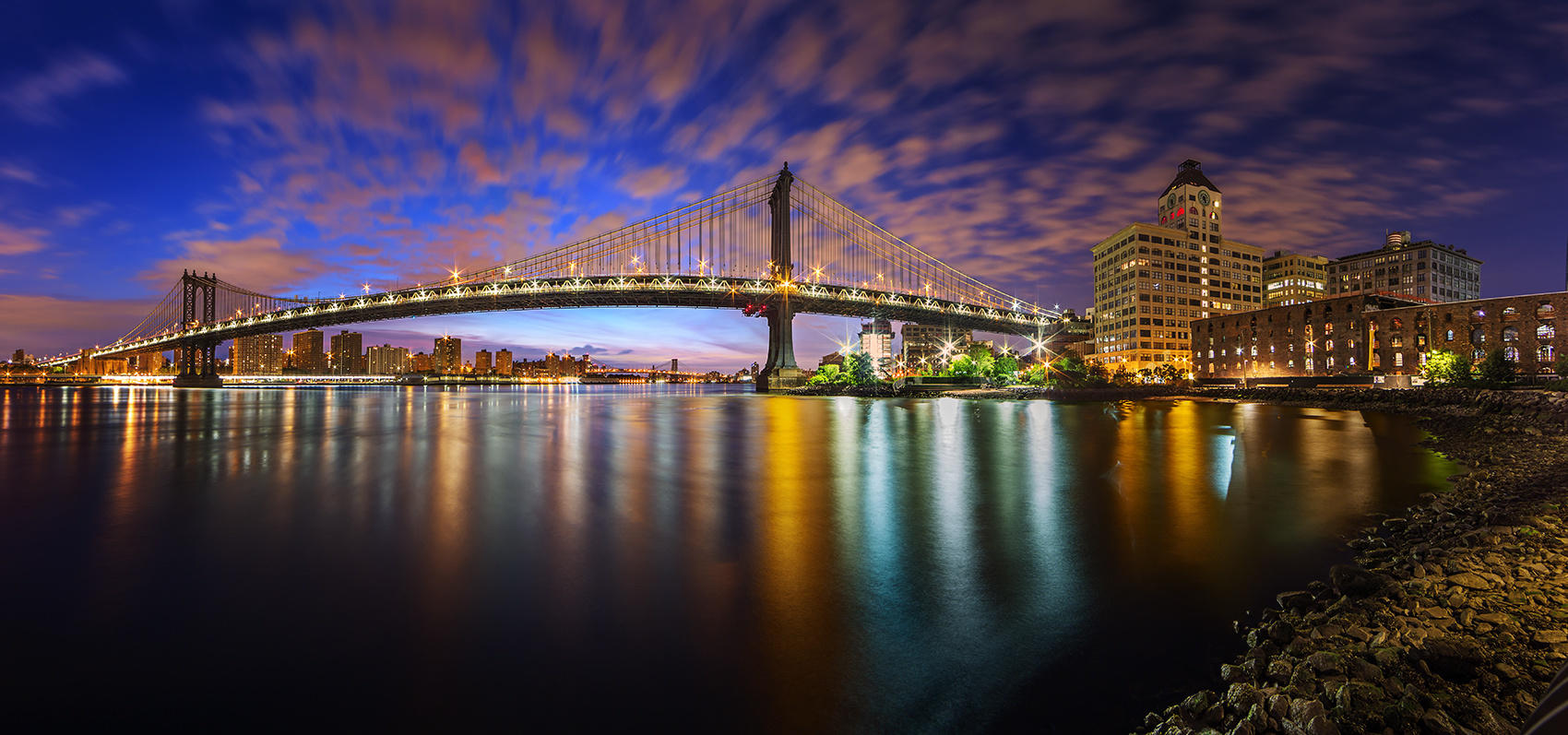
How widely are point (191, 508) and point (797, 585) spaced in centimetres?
1171

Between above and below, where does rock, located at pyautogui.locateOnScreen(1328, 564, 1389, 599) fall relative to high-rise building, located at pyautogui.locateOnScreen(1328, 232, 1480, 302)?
below

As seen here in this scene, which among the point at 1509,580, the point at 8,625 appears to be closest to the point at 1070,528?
the point at 1509,580

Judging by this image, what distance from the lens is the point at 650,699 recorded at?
14.0 ft

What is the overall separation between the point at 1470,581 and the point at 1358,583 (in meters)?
0.98

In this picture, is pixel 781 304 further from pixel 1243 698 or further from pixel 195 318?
pixel 195 318

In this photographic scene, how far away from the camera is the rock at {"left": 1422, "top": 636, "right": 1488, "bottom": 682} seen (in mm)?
3945

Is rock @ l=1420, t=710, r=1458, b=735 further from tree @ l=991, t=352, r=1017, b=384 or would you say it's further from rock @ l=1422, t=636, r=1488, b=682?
tree @ l=991, t=352, r=1017, b=384

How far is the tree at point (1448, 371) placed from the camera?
4538 centimetres

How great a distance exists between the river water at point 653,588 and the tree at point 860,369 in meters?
64.6

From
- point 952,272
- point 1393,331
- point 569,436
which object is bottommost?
point 569,436

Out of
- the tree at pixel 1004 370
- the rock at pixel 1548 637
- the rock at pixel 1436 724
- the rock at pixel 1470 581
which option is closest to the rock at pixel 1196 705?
the rock at pixel 1436 724

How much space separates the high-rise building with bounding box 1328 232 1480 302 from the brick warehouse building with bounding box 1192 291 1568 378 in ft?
171

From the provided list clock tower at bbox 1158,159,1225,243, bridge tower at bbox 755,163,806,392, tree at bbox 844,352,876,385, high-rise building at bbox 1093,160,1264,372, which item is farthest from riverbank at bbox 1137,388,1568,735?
clock tower at bbox 1158,159,1225,243

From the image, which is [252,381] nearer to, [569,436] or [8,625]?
[569,436]
